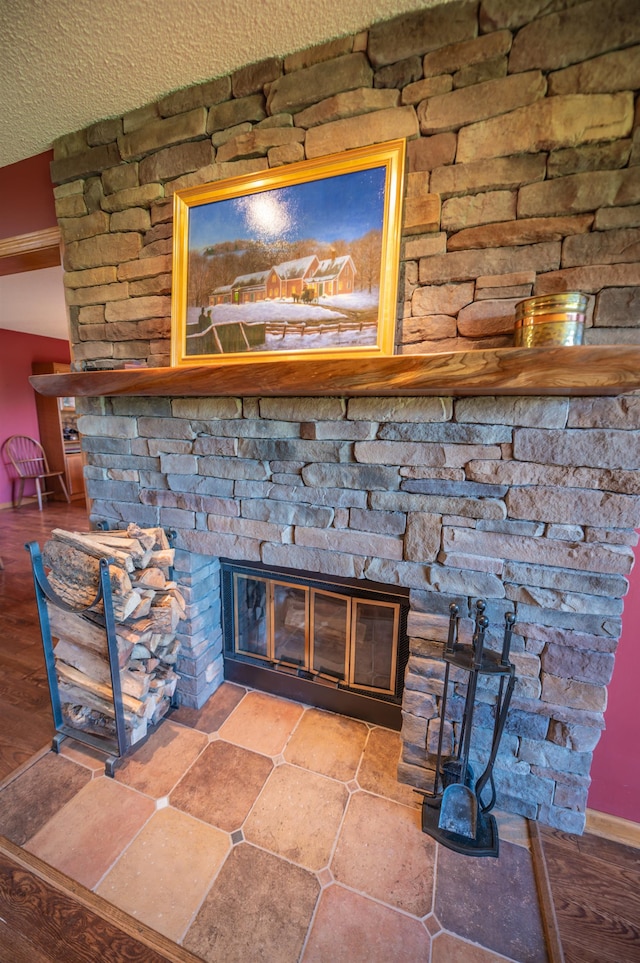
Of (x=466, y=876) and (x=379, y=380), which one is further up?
(x=379, y=380)

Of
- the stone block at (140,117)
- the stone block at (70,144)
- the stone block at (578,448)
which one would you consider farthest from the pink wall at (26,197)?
the stone block at (578,448)

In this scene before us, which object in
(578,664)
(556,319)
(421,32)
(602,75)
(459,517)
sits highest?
(421,32)

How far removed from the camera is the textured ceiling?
1.10 meters

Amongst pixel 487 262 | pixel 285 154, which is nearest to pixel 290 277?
pixel 285 154

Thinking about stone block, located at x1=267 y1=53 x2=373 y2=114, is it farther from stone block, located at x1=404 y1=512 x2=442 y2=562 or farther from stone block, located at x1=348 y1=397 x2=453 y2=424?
stone block, located at x1=404 y1=512 x2=442 y2=562

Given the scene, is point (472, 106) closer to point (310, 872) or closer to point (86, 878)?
point (310, 872)

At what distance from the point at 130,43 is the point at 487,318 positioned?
1.44 metres

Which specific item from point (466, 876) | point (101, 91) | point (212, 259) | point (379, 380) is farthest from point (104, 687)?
point (101, 91)

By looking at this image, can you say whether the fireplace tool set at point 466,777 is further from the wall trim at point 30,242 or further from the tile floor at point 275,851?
the wall trim at point 30,242

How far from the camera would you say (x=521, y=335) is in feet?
3.26

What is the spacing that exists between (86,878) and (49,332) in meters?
5.85

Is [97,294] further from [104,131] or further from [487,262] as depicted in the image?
[487,262]

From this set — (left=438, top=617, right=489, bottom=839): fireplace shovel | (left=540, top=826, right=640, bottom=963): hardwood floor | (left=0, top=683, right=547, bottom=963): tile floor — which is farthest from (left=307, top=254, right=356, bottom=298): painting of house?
(left=540, top=826, right=640, bottom=963): hardwood floor

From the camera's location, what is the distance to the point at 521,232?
1082mm
